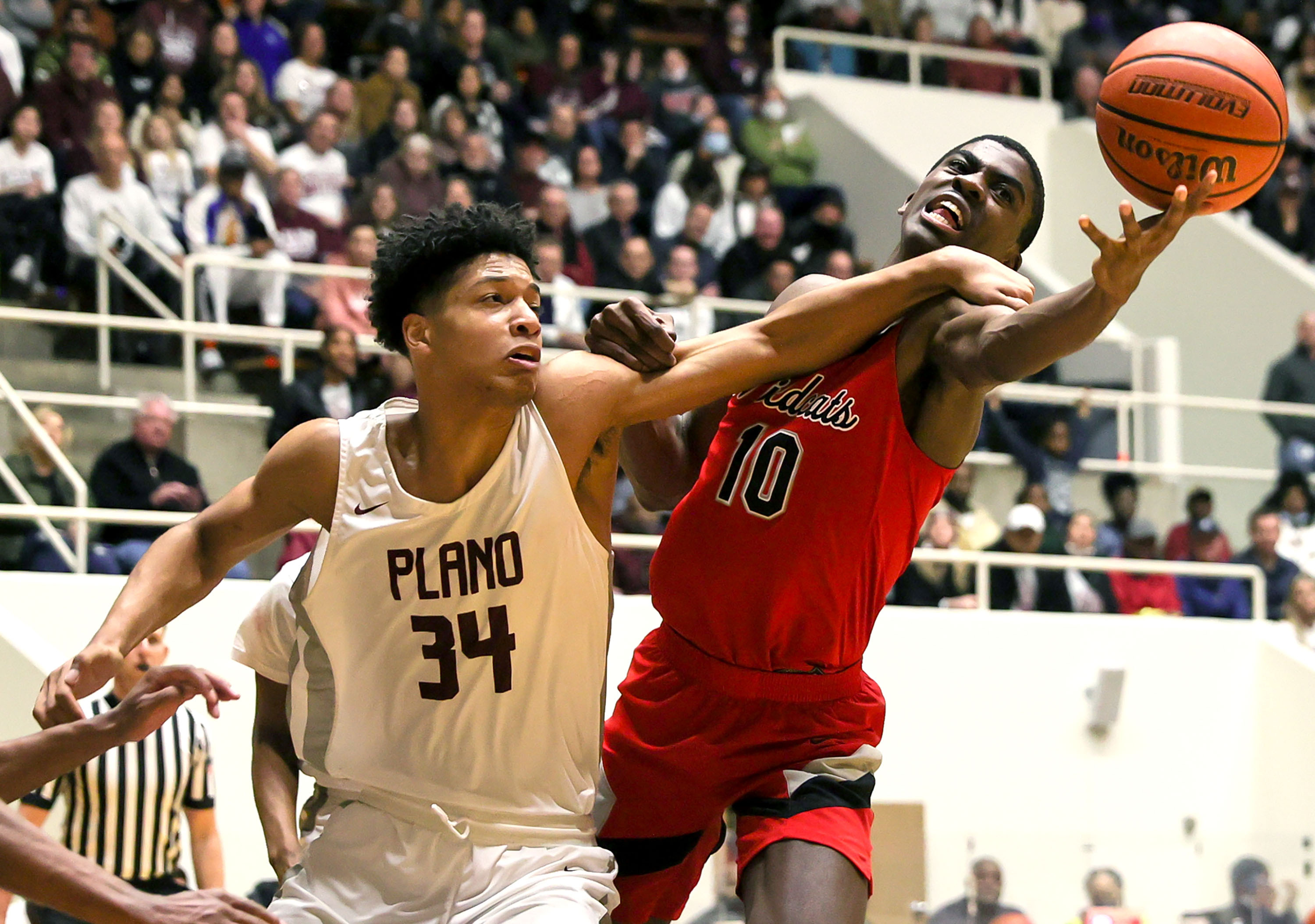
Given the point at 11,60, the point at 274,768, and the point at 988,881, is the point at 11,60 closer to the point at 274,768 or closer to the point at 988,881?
the point at 988,881

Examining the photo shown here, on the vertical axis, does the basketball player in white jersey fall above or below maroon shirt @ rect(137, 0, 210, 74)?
below

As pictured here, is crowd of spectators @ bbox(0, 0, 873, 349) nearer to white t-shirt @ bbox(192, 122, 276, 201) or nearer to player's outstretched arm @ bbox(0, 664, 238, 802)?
white t-shirt @ bbox(192, 122, 276, 201)

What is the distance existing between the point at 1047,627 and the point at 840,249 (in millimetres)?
3679

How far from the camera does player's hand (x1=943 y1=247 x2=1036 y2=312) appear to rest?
362 cm

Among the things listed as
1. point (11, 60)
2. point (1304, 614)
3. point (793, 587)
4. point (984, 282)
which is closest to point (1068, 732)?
point (1304, 614)

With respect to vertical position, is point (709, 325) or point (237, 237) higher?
point (237, 237)

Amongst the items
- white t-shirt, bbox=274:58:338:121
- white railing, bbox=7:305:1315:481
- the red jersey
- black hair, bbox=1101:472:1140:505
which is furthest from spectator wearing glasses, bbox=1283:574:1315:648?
the red jersey

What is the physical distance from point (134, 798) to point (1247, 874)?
454 cm

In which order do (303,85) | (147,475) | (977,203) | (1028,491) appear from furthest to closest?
(303,85) → (1028,491) → (147,475) → (977,203)

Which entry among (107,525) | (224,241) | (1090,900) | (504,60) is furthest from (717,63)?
(1090,900)

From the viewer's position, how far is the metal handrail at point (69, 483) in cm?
759

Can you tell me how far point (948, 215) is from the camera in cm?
395

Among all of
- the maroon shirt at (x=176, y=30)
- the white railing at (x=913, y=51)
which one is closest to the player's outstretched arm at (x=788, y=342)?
the maroon shirt at (x=176, y=30)

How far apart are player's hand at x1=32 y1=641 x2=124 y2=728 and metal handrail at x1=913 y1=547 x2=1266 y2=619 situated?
5953mm
